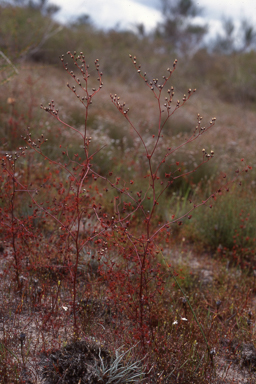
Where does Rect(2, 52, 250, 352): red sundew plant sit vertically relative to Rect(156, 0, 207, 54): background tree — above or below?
below

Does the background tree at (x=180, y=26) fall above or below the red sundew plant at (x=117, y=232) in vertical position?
above

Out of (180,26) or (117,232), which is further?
(180,26)

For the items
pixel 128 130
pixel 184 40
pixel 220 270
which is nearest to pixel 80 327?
pixel 220 270

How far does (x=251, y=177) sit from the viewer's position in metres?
5.33

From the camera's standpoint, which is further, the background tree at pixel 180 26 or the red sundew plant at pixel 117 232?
the background tree at pixel 180 26

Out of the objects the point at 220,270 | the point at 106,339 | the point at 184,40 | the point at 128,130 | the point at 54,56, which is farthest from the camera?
the point at 184,40

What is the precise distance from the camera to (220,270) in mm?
3393

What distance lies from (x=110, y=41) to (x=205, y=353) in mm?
20044

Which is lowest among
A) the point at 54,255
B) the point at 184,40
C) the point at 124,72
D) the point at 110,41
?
the point at 54,255

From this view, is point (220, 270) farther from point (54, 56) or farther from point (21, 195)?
point (54, 56)

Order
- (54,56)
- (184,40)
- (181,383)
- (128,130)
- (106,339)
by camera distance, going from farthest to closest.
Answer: (184,40)
(54,56)
(128,130)
(106,339)
(181,383)

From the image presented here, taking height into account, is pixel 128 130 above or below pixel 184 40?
below

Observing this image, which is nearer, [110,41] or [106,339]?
[106,339]

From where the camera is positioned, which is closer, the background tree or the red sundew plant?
the red sundew plant
